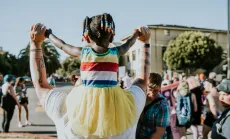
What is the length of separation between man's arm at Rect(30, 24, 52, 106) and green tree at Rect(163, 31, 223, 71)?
4420 cm

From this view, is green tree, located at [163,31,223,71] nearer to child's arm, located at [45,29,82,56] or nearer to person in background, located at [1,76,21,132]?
person in background, located at [1,76,21,132]

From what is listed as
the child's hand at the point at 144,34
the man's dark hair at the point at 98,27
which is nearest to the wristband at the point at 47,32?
the man's dark hair at the point at 98,27

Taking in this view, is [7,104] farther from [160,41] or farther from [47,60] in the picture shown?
[47,60]

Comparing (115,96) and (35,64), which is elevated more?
(35,64)

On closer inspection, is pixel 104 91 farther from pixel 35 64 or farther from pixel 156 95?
pixel 156 95

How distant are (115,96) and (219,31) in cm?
5990

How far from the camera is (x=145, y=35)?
2.08 metres

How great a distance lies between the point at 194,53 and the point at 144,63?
147 ft

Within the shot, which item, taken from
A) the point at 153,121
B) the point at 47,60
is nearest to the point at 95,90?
A: the point at 153,121

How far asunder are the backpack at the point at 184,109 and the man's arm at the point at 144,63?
507 centimetres

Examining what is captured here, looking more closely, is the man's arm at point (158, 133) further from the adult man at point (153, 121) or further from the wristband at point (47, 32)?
the wristband at point (47, 32)

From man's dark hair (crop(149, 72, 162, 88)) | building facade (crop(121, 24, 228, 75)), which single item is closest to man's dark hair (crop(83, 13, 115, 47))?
man's dark hair (crop(149, 72, 162, 88))

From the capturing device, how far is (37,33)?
1.85m

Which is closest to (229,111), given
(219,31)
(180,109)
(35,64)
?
(35,64)
